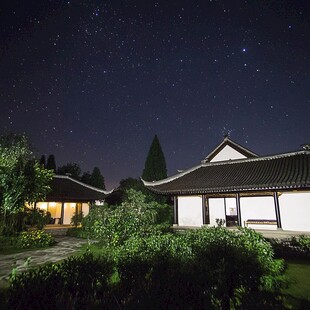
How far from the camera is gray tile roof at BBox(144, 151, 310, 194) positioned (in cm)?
1318

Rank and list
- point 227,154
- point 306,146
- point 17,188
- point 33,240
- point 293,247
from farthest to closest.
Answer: point 227,154, point 306,146, point 33,240, point 17,188, point 293,247

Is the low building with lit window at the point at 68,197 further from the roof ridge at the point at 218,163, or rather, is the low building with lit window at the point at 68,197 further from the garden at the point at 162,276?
the garden at the point at 162,276

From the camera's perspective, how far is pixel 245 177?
15266 millimetres

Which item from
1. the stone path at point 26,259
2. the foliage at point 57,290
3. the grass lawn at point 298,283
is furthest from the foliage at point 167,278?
the stone path at point 26,259

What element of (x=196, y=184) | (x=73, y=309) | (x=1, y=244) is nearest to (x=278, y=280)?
(x=73, y=309)

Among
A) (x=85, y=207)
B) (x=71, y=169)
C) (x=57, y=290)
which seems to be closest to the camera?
(x=57, y=290)

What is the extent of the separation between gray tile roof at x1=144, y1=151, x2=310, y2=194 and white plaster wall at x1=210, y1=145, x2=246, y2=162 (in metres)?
2.08

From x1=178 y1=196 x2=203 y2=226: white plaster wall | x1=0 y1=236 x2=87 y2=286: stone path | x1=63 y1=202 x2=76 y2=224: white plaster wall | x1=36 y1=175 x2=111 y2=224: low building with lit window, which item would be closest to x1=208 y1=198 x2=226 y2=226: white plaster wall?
x1=178 y1=196 x2=203 y2=226: white plaster wall

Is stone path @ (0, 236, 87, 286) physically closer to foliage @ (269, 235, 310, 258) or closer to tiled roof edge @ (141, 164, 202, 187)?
tiled roof edge @ (141, 164, 202, 187)

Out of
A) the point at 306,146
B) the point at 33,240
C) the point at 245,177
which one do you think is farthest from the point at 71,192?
the point at 306,146

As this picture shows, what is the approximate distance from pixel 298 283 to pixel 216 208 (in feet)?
48.5

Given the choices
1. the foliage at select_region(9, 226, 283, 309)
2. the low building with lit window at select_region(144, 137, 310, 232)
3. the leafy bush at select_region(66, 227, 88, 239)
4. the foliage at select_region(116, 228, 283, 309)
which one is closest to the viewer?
the foliage at select_region(9, 226, 283, 309)

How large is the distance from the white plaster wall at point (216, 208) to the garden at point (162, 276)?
11490 mm

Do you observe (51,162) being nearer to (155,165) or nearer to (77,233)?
(155,165)
